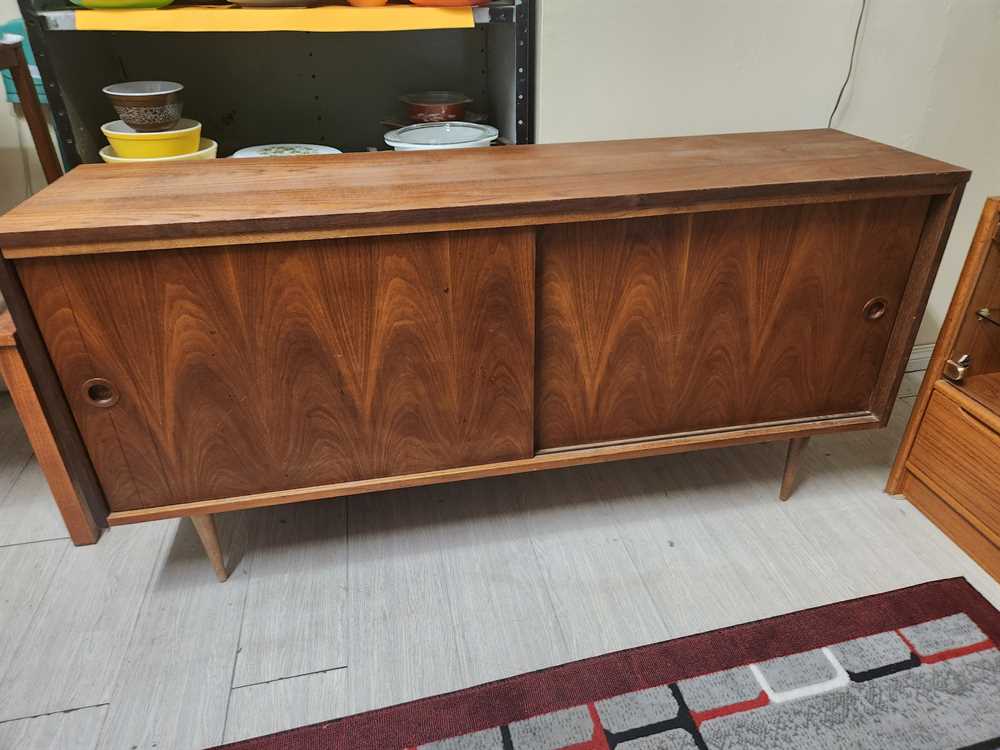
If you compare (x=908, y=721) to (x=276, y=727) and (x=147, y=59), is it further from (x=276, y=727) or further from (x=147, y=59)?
(x=147, y=59)

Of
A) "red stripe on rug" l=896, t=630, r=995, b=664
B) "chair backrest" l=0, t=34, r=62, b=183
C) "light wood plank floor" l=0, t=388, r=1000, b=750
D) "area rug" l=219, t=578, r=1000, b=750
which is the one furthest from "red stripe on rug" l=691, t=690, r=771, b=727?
"chair backrest" l=0, t=34, r=62, b=183

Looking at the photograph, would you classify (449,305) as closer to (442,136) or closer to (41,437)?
(442,136)

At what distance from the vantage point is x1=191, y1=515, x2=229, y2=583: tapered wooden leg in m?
1.13

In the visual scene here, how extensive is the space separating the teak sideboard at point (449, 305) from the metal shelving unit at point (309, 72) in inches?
9.6

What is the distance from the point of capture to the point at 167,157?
1.21m

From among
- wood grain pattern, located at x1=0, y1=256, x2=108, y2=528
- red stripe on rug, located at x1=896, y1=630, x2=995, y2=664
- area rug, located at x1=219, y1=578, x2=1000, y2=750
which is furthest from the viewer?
red stripe on rug, located at x1=896, y1=630, x2=995, y2=664

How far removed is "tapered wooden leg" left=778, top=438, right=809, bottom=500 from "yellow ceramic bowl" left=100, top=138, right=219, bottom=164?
1.26 metres

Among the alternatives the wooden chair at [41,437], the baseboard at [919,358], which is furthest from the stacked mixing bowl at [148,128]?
the baseboard at [919,358]

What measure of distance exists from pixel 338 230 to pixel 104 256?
0.97ft

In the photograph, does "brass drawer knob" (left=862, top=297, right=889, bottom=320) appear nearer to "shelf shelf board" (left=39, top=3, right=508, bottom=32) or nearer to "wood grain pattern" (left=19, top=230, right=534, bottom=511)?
"wood grain pattern" (left=19, top=230, right=534, bottom=511)

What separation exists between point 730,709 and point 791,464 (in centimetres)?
54

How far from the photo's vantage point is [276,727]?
38.6 inches

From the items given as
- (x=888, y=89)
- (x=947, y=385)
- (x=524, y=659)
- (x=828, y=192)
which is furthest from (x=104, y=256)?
(x=888, y=89)

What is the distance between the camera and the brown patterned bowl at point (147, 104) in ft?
3.76
